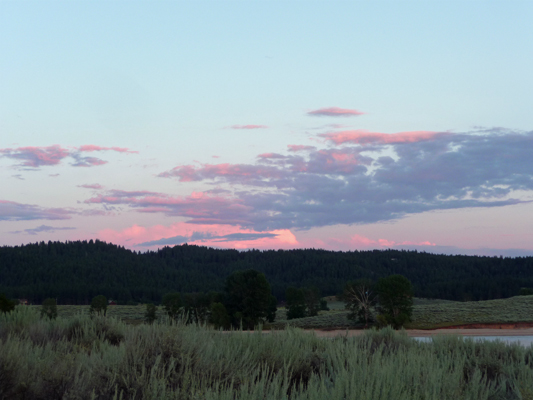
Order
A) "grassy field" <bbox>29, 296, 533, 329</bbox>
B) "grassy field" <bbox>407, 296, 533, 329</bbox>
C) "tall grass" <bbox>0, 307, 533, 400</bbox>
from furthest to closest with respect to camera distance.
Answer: "grassy field" <bbox>29, 296, 533, 329</bbox> < "grassy field" <bbox>407, 296, 533, 329</bbox> < "tall grass" <bbox>0, 307, 533, 400</bbox>

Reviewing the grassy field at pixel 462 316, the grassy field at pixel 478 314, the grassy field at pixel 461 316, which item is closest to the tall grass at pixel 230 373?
the grassy field at pixel 461 316

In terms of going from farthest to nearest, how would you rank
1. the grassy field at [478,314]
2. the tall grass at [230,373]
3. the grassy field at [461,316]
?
the grassy field at [461,316] < the grassy field at [478,314] < the tall grass at [230,373]

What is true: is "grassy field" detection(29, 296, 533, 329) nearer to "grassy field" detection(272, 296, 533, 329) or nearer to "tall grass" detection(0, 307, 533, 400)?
"grassy field" detection(272, 296, 533, 329)

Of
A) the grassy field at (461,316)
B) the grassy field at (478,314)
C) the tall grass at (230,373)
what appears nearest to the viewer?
the tall grass at (230,373)

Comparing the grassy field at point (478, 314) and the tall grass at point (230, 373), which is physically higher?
the tall grass at point (230, 373)

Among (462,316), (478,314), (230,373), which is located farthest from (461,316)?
(230,373)

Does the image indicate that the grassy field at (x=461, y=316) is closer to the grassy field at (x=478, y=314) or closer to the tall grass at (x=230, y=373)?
the grassy field at (x=478, y=314)

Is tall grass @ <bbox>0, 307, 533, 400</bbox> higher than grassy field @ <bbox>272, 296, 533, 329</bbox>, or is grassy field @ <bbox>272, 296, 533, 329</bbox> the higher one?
tall grass @ <bbox>0, 307, 533, 400</bbox>

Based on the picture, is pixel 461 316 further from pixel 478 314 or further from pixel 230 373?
pixel 230 373

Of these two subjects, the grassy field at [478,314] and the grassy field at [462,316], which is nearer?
the grassy field at [478,314]

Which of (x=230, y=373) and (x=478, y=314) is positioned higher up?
(x=230, y=373)

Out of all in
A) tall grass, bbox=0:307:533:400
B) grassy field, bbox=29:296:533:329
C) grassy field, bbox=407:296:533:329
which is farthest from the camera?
grassy field, bbox=29:296:533:329

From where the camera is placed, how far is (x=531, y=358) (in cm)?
967

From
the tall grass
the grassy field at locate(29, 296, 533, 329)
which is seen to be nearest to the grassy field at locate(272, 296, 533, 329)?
the grassy field at locate(29, 296, 533, 329)
